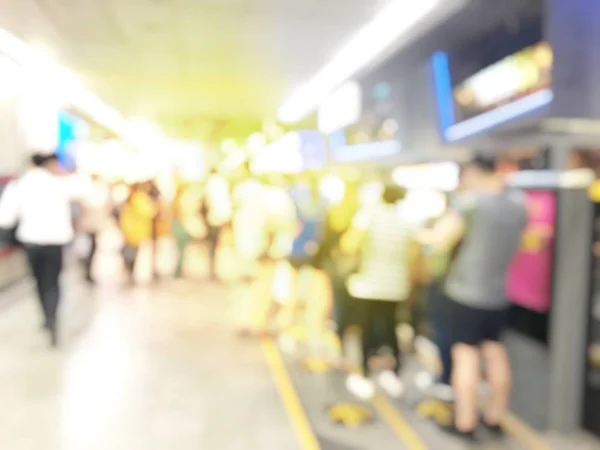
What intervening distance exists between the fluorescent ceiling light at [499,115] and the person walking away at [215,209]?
3.83 meters

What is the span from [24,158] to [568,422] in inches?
318

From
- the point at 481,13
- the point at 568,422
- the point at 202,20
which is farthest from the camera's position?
the point at 202,20

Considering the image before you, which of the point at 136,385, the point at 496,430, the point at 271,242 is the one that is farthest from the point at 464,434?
the point at 271,242

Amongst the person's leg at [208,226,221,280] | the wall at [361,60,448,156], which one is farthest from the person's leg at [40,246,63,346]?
the person's leg at [208,226,221,280]

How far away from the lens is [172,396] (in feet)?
15.8

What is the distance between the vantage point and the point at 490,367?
4.19m

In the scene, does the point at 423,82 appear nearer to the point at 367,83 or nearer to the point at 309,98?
the point at 367,83

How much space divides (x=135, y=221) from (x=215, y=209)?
3.82ft

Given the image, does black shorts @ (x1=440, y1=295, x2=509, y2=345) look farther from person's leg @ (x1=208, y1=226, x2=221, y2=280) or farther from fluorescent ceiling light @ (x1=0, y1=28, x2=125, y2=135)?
person's leg @ (x1=208, y1=226, x2=221, y2=280)

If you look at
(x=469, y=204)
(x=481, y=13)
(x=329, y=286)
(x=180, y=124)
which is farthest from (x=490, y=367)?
(x=180, y=124)

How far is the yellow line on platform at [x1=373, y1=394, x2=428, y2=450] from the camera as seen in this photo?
4094 mm

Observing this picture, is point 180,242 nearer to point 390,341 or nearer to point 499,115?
point 390,341

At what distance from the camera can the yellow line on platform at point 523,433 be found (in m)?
4.15

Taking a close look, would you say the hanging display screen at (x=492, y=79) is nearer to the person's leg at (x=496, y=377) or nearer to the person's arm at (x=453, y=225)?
the person's arm at (x=453, y=225)
